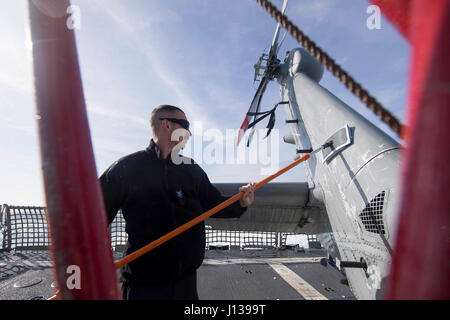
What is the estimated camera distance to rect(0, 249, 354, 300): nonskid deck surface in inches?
156

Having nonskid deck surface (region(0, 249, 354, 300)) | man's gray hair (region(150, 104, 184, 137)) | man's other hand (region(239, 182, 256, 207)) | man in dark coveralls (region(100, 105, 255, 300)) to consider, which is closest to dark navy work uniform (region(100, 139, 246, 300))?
man in dark coveralls (region(100, 105, 255, 300))

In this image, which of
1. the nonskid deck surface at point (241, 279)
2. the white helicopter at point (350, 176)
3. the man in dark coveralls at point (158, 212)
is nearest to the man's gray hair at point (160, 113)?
the man in dark coveralls at point (158, 212)

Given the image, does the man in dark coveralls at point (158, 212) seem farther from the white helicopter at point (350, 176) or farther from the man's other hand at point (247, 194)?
the white helicopter at point (350, 176)

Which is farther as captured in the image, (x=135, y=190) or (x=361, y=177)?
(x=361, y=177)

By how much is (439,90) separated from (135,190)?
2087 mm

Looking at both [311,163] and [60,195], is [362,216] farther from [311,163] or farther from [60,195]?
[60,195]

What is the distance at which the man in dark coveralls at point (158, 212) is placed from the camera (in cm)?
191

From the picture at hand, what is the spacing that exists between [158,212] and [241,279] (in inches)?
151

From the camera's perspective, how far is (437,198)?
1.18ft

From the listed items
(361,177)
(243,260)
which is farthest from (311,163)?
(243,260)

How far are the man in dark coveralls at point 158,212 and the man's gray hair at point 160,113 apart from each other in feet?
0.09

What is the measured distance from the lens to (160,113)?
92.0 inches

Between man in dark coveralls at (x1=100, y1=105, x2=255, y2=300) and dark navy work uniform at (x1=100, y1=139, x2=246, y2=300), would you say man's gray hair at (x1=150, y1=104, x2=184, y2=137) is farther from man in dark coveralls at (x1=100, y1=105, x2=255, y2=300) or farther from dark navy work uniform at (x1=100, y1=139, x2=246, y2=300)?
dark navy work uniform at (x1=100, y1=139, x2=246, y2=300)

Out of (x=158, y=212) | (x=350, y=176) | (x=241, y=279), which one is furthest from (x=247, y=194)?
(x=241, y=279)
